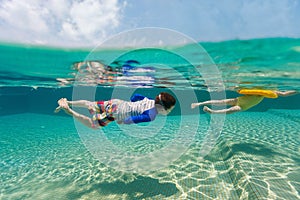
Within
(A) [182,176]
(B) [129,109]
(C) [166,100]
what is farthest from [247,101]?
(B) [129,109]

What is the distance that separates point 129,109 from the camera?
565 centimetres

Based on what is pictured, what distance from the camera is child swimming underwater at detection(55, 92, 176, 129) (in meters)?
5.28

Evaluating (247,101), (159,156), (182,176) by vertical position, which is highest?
(247,101)

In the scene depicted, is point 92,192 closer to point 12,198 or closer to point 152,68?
point 12,198

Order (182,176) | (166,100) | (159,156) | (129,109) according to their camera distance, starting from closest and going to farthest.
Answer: (166,100) → (129,109) → (182,176) → (159,156)

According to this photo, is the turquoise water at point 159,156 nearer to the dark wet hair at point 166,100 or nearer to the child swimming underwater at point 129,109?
the child swimming underwater at point 129,109

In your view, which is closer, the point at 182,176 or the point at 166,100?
the point at 166,100

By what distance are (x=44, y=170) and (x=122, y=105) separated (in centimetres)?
548

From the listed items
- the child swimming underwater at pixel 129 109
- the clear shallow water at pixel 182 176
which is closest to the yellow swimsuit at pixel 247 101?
the clear shallow water at pixel 182 176

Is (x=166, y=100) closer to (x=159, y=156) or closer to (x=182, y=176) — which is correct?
(x=182, y=176)

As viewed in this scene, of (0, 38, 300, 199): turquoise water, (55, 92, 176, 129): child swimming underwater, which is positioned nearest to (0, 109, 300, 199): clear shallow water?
(0, 38, 300, 199): turquoise water

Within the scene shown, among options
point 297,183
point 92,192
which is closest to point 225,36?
point 297,183

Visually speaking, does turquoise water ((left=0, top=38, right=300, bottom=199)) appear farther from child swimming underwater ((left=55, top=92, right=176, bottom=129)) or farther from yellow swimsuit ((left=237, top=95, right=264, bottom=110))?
child swimming underwater ((left=55, top=92, right=176, bottom=129))

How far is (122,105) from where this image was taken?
19.5 feet
